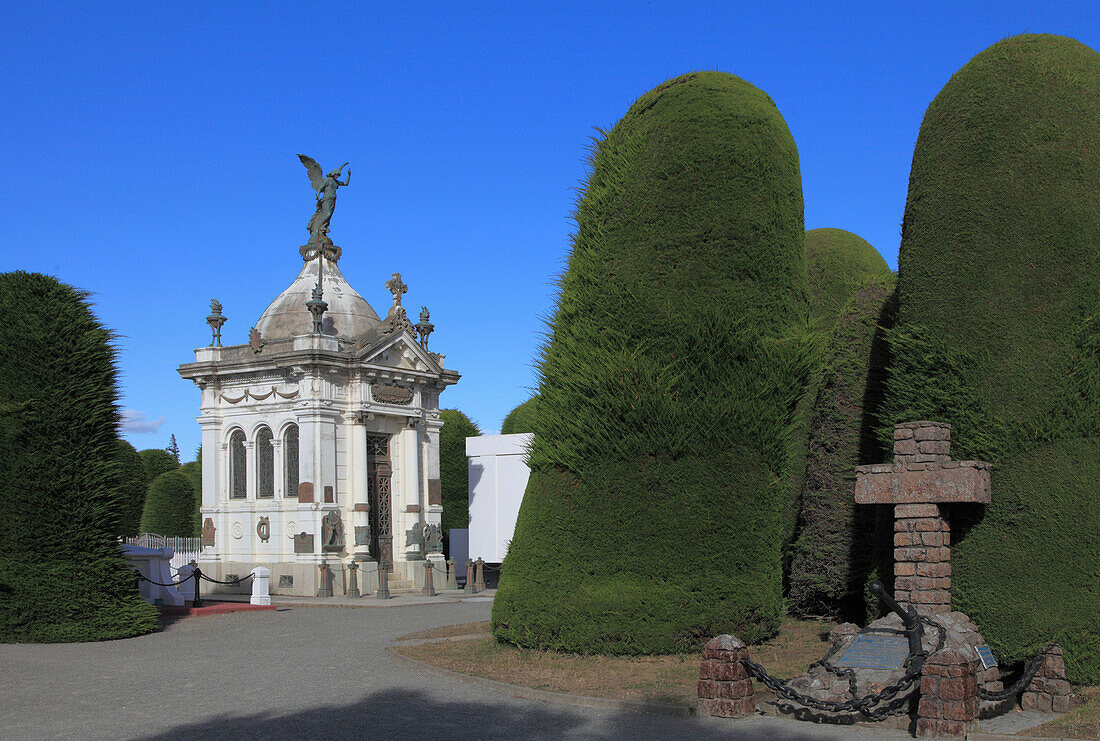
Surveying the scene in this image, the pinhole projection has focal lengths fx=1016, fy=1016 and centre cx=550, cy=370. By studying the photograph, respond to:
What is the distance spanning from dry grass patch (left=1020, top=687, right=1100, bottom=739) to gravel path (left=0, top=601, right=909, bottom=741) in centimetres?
104

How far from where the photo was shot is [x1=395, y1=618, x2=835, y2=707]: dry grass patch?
966cm

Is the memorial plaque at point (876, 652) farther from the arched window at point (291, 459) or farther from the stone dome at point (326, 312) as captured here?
the stone dome at point (326, 312)

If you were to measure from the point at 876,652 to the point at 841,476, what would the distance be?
479cm

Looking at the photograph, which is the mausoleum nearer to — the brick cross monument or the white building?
the white building

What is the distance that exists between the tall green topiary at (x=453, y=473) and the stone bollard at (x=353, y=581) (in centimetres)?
1458

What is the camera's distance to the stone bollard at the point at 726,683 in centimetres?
852

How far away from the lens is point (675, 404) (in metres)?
11.7

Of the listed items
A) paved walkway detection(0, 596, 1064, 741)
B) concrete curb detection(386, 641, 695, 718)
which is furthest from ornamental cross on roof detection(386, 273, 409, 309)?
concrete curb detection(386, 641, 695, 718)

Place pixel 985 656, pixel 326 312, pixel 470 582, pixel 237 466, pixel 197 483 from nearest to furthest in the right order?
1. pixel 985 656
2. pixel 470 582
3. pixel 237 466
4. pixel 326 312
5. pixel 197 483

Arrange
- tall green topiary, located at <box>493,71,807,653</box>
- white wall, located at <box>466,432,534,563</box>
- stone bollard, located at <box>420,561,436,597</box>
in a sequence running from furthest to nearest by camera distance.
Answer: white wall, located at <box>466,432,534,563</box>
stone bollard, located at <box>420,561,436,597</box>
tall green topiary, located at <box>493,71,807,653</box>

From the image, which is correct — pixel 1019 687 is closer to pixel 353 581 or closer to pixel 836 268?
pixel 836 268

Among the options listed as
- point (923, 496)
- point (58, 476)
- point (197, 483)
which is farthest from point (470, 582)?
point (197, 483)

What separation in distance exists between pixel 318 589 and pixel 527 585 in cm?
1321

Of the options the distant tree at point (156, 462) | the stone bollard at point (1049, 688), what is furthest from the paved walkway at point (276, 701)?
the distant tree at point (156, 462)
